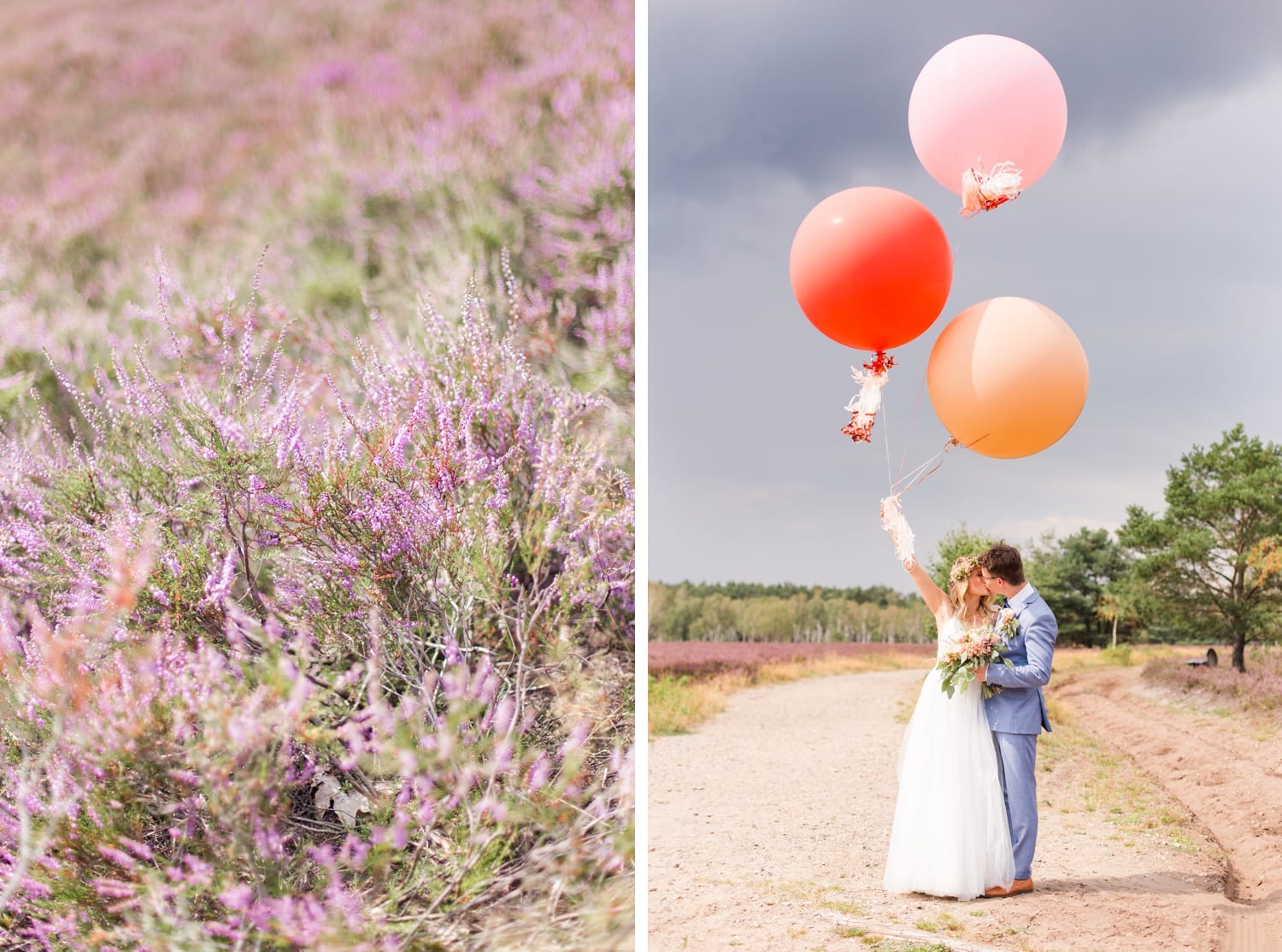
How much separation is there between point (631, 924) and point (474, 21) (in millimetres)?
2591

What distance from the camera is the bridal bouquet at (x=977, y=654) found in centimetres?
261

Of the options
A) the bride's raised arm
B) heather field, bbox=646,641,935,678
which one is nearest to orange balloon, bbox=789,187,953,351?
the bride's raised arm

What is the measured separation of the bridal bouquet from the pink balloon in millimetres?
1354

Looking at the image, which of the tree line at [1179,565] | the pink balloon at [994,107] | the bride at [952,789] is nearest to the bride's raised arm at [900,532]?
the bride at [952,789]

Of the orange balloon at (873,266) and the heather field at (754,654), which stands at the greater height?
the orange balloon at (873,266)

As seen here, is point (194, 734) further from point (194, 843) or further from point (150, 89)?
point (150, 89)

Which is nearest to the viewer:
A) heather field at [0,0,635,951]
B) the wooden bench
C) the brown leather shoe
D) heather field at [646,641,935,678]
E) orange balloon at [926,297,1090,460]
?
heather field at [0,0,635,951]

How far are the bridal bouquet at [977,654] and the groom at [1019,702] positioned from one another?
0.03 metres

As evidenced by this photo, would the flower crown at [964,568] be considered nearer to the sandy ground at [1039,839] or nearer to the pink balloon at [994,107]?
the sandy ground at [1039,839]

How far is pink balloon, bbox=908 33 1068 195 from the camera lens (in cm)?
242

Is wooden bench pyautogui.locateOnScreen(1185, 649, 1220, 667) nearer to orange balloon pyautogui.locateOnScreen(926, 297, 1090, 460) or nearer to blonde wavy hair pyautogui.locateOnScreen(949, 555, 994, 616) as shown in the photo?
blonde wavy hair pyautogui.locateOnScreen(949, 555, 994, 616)

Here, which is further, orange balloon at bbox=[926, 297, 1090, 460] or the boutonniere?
the boutonniere

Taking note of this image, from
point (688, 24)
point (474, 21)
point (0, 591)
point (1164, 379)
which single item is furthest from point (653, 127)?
point (0, 591)

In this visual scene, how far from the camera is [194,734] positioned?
1967 mm
